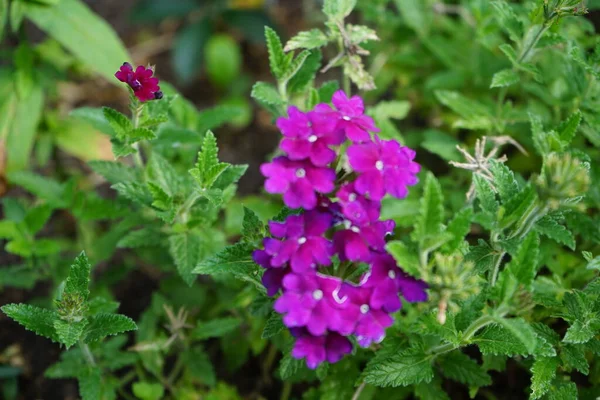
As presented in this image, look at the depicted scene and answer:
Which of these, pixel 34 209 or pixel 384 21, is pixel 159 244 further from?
pixel 384 21

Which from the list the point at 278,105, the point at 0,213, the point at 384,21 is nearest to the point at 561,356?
the point at 278,105

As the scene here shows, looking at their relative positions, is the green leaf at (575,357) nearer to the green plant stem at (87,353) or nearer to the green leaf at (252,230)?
the green leaf at (252,230)

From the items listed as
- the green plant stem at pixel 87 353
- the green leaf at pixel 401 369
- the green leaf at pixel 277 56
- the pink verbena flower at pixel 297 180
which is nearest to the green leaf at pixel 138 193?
the green plant stem at pixel 87 353

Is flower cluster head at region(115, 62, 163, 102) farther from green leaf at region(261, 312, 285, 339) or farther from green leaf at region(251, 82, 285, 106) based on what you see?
green leaf at region(261, 312, 285, 339)

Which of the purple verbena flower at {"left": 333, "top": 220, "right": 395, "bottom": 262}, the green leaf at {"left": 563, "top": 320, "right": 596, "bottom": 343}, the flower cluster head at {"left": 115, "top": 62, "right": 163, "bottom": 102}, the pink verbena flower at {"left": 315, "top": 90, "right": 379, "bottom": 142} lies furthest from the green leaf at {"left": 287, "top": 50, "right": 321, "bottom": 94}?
the green leaf at {"left": 563, "top": 320, "right": 596, "bottom": 343}

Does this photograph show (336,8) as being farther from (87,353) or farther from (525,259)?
(87,353)
